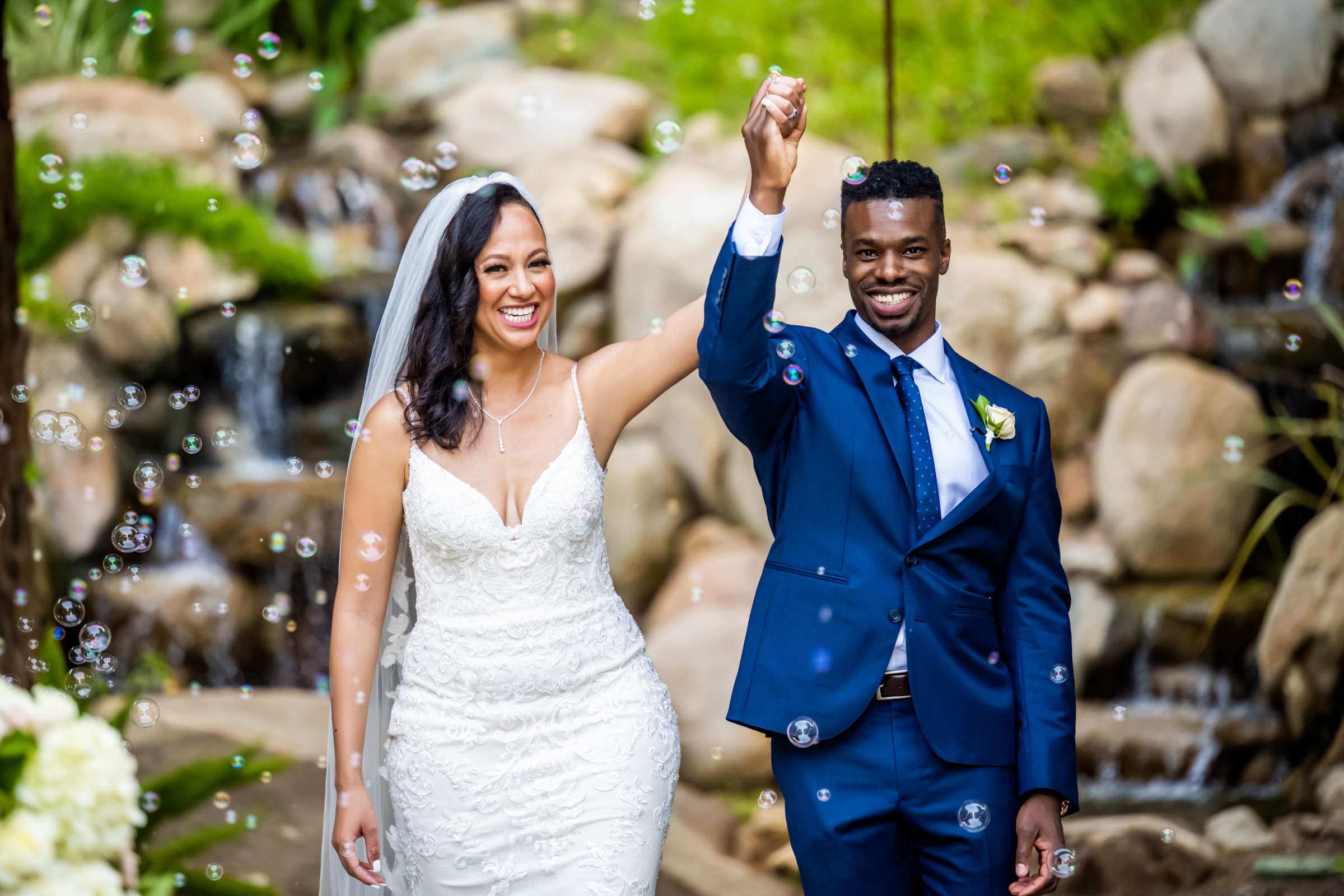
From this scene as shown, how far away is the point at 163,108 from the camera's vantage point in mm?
9344

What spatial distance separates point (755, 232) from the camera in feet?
8.05

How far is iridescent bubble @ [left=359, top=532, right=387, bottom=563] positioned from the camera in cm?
299

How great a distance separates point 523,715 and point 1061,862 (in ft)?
3.69

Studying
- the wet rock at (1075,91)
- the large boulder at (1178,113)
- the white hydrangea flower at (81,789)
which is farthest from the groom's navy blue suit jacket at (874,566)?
the wet rock at (1075,91)

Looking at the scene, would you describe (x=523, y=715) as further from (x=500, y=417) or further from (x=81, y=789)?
(x=81, y=789)

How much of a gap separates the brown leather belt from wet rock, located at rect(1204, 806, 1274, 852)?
3.23m

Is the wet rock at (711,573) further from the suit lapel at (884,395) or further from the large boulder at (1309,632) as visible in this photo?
the suit lapel at (884,395)

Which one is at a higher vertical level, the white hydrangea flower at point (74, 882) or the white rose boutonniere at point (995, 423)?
the white rose boutonniere at point (995, 423)

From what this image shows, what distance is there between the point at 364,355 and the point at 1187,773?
5053 millimetres

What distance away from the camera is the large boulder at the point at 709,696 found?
606 cm

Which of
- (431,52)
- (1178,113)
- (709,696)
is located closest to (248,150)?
(709,696)

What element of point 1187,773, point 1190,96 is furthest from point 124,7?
point 1187,773

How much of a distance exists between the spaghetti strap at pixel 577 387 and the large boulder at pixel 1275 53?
Result: 712cm

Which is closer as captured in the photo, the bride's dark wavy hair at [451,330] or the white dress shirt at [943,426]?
the white dress shirt at [943,426]
